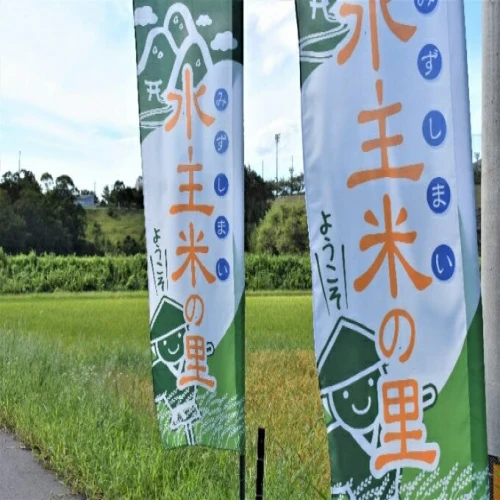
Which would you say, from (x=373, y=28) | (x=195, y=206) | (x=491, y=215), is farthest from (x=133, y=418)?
(x=373, y=28)

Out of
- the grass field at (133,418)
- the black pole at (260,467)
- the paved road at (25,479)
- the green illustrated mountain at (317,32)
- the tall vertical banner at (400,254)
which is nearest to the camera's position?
the tall vertical banner at (400,254)

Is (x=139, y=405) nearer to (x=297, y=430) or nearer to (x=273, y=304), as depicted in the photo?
(x=297, y=430)

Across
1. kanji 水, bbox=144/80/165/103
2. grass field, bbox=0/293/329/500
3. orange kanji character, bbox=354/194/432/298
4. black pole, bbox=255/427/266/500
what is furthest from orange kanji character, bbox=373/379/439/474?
kanji 水, bbox=144/80/165/103

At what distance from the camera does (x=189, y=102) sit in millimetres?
2697

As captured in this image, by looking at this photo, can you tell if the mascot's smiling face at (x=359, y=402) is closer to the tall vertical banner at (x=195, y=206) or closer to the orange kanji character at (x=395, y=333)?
the orange kanji character at (x=395, y=333)

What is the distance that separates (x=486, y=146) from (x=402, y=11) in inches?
18.1

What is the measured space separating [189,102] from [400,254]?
133 cm

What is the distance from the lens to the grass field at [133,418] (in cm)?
314

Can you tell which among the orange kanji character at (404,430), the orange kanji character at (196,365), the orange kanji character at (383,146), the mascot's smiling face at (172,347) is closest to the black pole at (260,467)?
the orange kanji character at (196,365)

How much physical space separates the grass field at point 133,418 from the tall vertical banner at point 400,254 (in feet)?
3.89

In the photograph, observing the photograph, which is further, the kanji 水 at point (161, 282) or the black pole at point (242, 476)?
the kanji 水 at point (161, 282)

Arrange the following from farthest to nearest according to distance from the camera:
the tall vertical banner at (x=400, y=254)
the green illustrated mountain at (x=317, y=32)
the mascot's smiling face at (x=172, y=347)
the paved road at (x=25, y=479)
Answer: the paved road at (x=25, y=479) → the mascot's smiling face at (x=172, y=347) → the green illustrated mountain at (x=317, y=32) → the tall vertical banner at (x=400, y=254)

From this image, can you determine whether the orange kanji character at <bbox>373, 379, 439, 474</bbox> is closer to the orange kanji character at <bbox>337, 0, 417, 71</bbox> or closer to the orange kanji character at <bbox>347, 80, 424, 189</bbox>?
the orange kanji character at <bbox>347, 80, 424, 189</bbox>

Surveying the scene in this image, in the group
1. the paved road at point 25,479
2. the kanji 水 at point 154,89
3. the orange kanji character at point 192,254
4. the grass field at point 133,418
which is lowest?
the paved road at point 25,479
